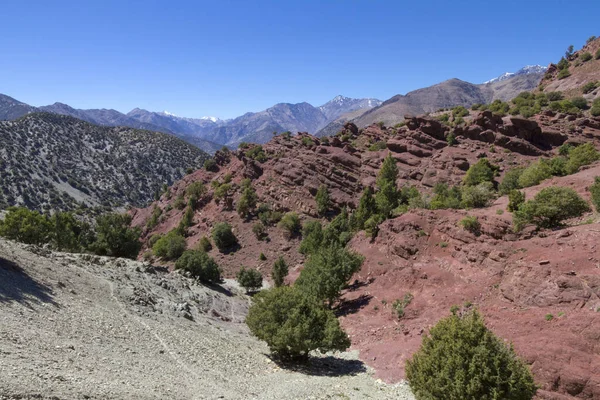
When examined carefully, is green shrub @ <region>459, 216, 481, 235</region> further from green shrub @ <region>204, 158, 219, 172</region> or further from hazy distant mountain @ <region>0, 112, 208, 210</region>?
hazy distant mountain @ <region>0, 112, 208, 210</region>

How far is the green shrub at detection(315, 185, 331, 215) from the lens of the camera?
68.6 meters

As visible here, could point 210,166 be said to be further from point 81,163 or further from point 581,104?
point 81,163

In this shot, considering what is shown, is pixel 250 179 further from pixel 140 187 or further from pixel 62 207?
pixel 140 187

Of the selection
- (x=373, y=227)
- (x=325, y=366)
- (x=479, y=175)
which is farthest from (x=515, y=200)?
(x=479, y=175)

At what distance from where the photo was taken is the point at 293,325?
23203 millimetres

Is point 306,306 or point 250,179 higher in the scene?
point 250,179

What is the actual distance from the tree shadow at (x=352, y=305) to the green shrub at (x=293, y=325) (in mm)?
9382

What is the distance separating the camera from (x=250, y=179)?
79.7 meters

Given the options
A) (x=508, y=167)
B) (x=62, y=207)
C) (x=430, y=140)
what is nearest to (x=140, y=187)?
(x=62, y=207)

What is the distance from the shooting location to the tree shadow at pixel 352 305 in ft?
111

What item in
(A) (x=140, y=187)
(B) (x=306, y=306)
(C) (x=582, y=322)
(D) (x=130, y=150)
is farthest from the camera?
(D) (x=130, y=150)

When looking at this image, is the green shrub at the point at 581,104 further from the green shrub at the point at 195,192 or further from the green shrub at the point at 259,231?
the green shrub at the point at 195,192

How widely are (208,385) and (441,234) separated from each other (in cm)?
2584

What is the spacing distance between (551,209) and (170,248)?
185ft
